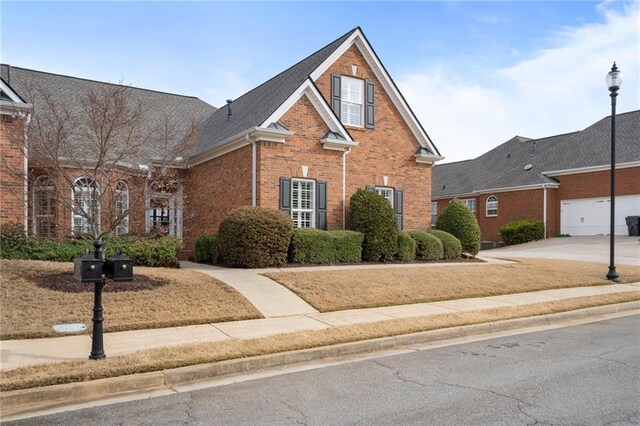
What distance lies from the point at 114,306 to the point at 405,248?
1076cm

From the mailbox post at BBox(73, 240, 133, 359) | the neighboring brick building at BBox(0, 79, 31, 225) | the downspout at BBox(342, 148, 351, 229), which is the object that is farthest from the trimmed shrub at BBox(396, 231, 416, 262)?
the mailbox post at BBox(73, 240, 133, 359)

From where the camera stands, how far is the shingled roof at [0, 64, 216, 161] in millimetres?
19469

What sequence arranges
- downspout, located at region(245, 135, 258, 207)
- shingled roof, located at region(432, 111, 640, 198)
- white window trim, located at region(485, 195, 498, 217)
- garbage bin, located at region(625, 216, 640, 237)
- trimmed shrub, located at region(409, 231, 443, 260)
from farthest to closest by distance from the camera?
white window trim, located at region(485, 195, 498, 217), shingled roof, located at region(432, 111, 640, 198), garbage bin, located at region(625, 216, 640, 237), trimmed shrub, located at region(409, 231, 443, 260), downspout, located at region(245, 135, 258, 207)

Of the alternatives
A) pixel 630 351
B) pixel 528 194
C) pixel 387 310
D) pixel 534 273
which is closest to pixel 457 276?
pixel 534 273

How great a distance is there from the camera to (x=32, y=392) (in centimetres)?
519

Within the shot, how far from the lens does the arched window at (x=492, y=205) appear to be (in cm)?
3550

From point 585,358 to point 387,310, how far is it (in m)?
4.00

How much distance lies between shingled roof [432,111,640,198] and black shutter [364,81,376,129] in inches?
684

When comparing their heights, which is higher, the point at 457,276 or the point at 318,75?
the point at 318,75

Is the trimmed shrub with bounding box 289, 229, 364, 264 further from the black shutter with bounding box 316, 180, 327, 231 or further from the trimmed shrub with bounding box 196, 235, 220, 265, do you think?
the trimmed shrub with bounding box 196, 235, 220, 265

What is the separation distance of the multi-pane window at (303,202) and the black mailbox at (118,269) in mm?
10676

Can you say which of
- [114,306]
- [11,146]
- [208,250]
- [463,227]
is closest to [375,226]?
[463,227]

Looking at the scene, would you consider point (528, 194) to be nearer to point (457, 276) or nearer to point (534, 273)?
point (534, 273)

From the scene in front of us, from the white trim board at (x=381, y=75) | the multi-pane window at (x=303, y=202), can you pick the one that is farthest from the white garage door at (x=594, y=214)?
the multi-pane window at (x=303, y=202)
